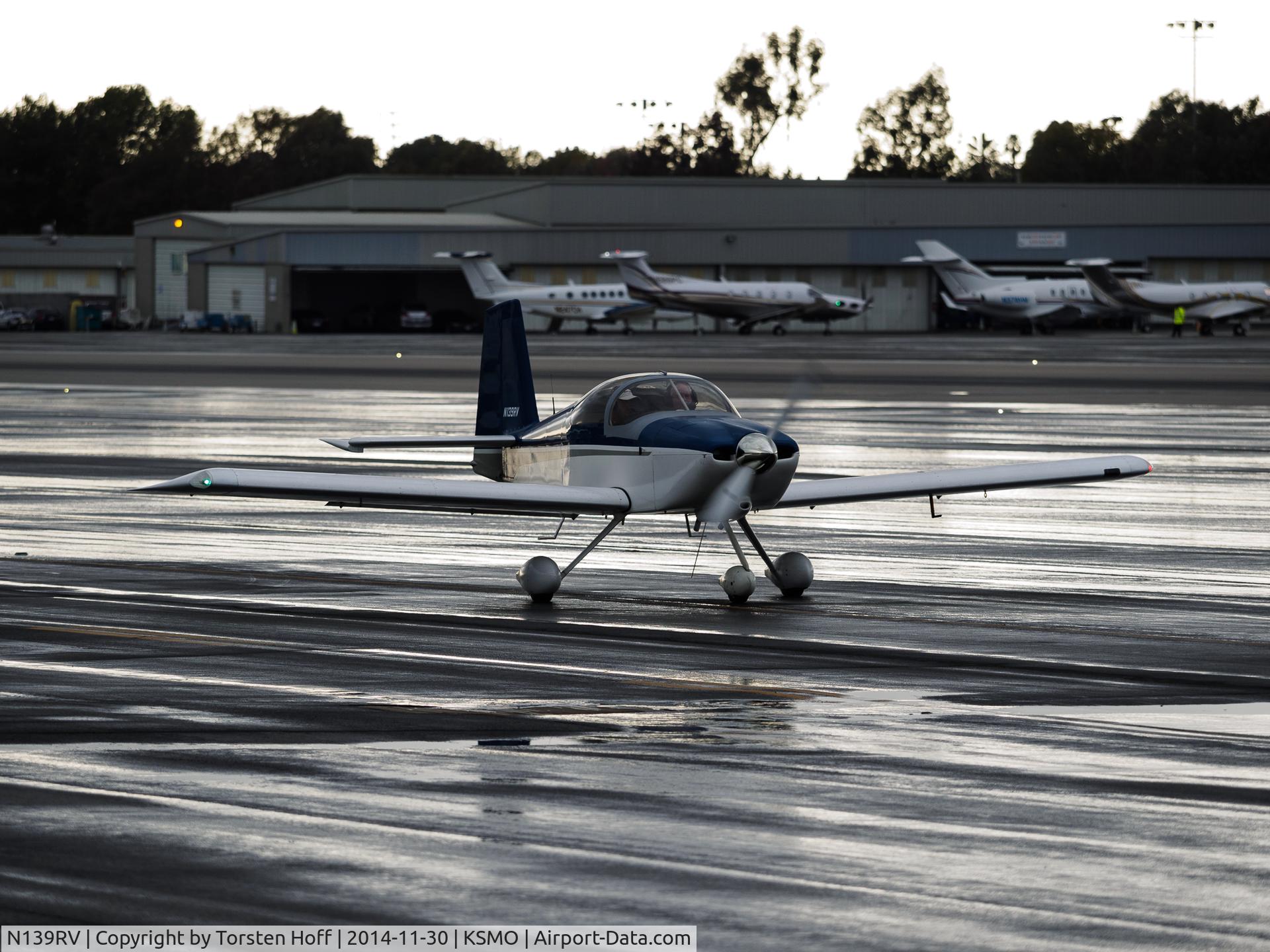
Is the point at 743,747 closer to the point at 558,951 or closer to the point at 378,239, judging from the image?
the point at 558,951

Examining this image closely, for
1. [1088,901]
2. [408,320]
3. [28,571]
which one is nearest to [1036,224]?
[408,320]

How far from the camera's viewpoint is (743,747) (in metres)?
9.66

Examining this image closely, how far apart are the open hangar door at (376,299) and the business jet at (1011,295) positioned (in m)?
27.2

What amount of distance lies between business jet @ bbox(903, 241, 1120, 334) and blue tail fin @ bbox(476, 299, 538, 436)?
3247 inches

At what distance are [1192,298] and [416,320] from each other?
4288 centimetres

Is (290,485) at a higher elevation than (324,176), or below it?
below

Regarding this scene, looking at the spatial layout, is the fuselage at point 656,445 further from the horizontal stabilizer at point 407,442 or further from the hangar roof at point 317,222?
the hangar roof at point 317,222

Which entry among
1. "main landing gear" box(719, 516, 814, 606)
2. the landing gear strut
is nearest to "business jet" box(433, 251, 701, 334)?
"main landing gear" box(719, 516, 814, 606)

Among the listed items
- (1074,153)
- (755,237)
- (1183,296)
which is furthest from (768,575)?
(1074,153)

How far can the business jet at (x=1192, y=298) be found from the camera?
311ft

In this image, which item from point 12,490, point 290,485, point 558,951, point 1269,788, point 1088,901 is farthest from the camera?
point 12,490

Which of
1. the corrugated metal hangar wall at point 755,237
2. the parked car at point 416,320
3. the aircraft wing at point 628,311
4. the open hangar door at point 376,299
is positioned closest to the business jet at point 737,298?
the aircraft wing at point 628,311

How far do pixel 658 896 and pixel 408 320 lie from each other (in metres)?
104

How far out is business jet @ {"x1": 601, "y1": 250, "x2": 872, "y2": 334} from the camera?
9688 cm
